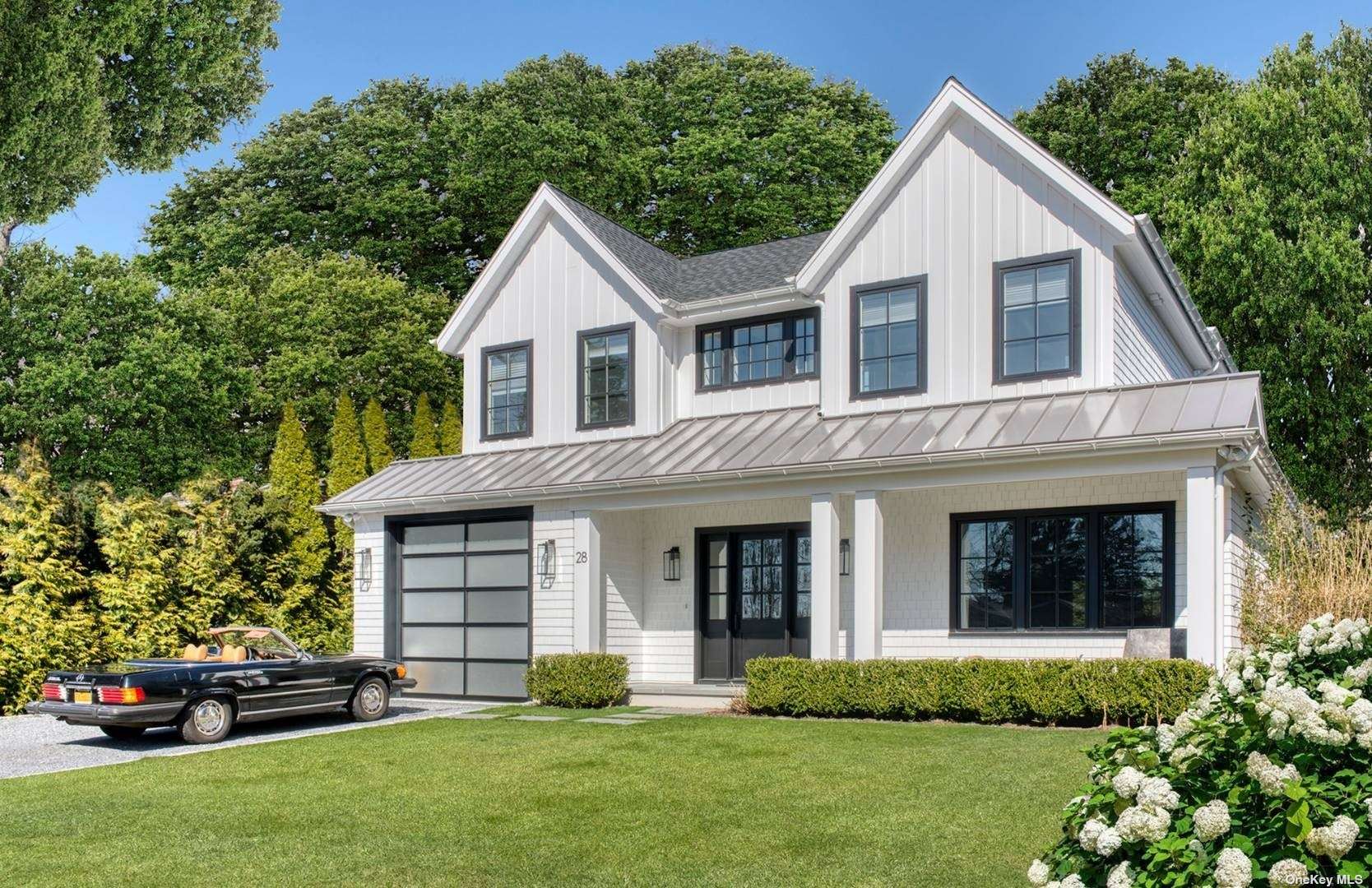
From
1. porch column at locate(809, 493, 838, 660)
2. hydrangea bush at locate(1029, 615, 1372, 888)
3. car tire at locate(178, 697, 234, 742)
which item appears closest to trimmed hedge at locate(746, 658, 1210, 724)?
porch column at locate(809, 493, 838, 660)

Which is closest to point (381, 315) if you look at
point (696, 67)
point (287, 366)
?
point (287, 366)

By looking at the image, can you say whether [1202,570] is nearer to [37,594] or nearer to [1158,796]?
[1158,796]

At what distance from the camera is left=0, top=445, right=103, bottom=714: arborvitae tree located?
56.4 ft

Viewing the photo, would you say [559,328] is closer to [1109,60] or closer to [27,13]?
[27,13]

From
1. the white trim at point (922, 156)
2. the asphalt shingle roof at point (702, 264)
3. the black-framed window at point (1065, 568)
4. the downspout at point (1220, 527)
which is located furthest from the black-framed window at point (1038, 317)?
the asphalt shingle roof at point (702, 264)

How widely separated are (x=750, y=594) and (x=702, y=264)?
259 inches

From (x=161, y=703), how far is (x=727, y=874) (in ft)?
27.5

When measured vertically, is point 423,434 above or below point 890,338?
below

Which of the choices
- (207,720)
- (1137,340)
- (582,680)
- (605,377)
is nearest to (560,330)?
(605,377)

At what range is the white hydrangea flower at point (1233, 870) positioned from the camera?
3191 mm

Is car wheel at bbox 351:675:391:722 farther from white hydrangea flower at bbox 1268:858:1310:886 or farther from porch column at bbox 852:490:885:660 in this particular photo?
white hydrangea flower at bbox 1268:858:1310:886

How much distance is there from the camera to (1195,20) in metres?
27.0

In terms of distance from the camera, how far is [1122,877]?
3482 millimetres

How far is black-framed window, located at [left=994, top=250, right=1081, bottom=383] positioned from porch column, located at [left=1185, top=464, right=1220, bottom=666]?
252 cm
